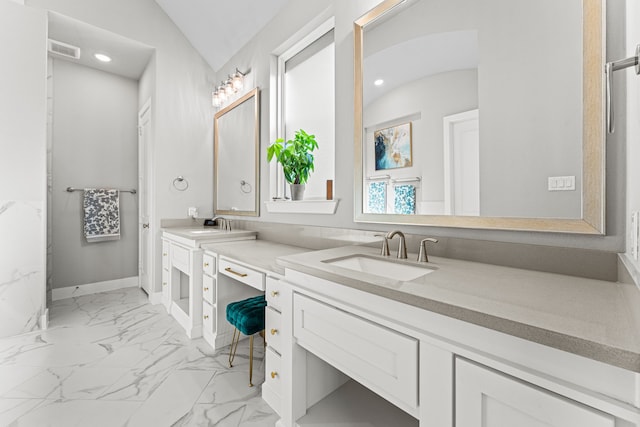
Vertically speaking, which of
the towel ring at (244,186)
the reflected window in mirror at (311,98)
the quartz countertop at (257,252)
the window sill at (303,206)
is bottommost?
the quartz countertop at (257,252)

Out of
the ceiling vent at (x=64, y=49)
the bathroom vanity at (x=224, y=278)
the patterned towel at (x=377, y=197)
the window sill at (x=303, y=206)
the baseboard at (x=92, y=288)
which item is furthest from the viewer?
the baseboard at (x=92, y=288)

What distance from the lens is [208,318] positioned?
2.10 metres

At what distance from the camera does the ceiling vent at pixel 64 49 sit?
277cm

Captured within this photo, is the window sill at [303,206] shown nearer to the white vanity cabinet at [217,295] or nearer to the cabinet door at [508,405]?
the white vanity cabinet at [217,295]

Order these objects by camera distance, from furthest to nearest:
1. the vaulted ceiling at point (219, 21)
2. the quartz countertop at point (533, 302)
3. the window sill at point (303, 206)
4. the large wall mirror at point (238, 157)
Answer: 1. the large wall mirror at point (238, 157)
2. the vaulted ceiling at point (219, 21)
3. the window sill at point (303, 206)
4. the quartz countertop at point (533, 302)

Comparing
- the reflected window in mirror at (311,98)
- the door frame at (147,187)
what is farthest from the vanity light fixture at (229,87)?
the door frame at (147,187)

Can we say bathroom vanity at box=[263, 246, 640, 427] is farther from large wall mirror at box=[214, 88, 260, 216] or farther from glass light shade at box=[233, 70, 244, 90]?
glass light shade at box=[233, 70, 244, 90]

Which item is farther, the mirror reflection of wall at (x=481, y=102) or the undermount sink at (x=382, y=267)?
the undermount sink at (x=382, y=267)

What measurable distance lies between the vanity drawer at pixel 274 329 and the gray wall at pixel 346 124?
26.9 inches

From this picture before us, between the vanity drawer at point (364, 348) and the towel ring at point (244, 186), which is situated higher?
the towel ring at point (244, 186)

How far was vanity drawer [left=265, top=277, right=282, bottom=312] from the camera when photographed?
136cm

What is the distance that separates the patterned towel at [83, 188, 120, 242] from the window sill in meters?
2.40

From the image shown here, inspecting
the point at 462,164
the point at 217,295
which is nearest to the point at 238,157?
the point at 217,295

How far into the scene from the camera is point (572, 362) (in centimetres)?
52
